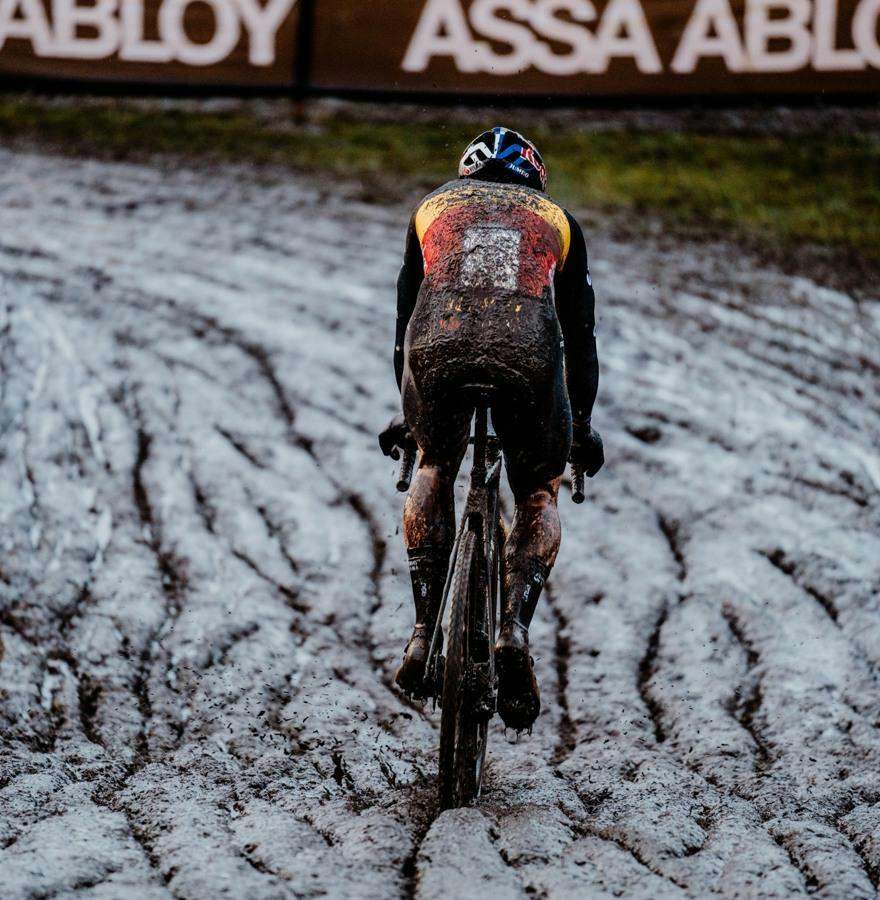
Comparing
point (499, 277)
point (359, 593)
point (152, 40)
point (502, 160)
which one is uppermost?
point (502, 160)

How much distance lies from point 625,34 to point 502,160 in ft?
29.6

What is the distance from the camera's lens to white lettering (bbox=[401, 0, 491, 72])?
12.9m

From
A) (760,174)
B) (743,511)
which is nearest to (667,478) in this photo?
(743,511)

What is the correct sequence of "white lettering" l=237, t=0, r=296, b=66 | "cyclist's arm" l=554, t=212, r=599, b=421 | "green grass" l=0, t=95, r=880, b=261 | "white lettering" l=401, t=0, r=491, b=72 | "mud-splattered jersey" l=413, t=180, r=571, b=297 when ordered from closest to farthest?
"mud-splattered jersey" l=413, t=180, r=571, b=297 < "cyclist's arm" l=554, t=212, r=599, b=421 < "green grass" l=0, t=95, r=880, b=261 < "white lettering" l=401, t=0, r=491, b=72 < "white lettering" l=237, t=0, r=296, b=66

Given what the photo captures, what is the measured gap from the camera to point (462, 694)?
3.98 m

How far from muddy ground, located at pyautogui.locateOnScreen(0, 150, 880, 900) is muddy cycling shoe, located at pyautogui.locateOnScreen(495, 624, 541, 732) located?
321 mm

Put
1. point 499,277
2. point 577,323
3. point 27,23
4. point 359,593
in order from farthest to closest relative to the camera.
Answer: point 27,23, point 359,593, point 577,323, point 499,277

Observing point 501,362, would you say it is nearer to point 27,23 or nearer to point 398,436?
point 398,436

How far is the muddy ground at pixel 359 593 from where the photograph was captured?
12.7 feet

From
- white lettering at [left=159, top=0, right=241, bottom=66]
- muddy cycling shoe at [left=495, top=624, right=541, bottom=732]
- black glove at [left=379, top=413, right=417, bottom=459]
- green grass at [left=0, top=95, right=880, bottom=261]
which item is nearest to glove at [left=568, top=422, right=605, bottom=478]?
black glove at [left=379, top=413, right=417, bottom=459]

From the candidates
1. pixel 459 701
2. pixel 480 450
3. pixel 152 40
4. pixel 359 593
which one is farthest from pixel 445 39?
pixel 459 701

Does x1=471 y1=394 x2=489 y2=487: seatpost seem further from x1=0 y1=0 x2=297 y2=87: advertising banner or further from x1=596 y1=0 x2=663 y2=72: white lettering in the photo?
x1=0 y1=0 x2=297 y2=87: advertising banner

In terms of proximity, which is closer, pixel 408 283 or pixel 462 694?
pixel 462 694

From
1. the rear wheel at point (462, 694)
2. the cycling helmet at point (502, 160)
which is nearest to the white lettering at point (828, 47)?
the cycling helmet at point (502, 160)
